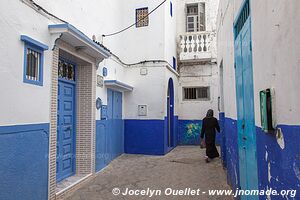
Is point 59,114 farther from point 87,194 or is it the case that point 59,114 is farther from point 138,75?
point 138,75

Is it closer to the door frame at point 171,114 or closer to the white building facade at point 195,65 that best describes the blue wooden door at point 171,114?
the door frame at point 171,114

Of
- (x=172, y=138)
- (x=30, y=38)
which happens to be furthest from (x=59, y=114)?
(x=172, y=138)

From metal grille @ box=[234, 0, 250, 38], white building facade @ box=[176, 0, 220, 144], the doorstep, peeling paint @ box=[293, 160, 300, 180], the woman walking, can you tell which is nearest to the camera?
peeling paint @ box=[293, 160, 300, 180]

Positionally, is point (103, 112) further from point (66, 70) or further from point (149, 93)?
point (149, 93)

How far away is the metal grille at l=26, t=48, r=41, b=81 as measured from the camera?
3.75 metres

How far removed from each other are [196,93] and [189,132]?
179 centimetres

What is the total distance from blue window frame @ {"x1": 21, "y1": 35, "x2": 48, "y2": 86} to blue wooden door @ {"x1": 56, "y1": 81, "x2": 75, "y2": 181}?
1193 millimetres

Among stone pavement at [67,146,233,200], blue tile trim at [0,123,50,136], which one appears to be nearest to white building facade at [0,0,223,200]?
blue tile trim at [0,123,50,136]

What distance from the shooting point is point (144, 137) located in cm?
880

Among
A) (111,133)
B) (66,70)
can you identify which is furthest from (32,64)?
(111,133)

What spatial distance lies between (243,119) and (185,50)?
842cm

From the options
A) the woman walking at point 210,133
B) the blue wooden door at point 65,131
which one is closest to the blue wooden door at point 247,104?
the blue wooden door at point 65,131

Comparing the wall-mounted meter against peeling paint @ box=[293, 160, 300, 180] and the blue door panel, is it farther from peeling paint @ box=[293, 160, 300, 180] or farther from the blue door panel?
the blue door panel

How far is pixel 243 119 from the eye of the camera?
3.09 m
